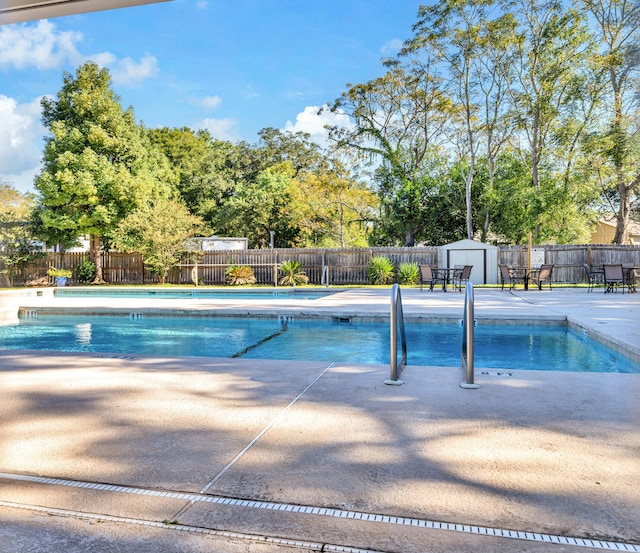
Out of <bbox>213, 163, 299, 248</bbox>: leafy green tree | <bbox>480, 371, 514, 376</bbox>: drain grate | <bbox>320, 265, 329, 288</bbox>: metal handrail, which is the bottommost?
<bbox>480, 371, 514, 376</bbox>: drain grate

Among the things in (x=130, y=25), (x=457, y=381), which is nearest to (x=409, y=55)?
(x=130, y=25)

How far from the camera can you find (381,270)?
17.6m

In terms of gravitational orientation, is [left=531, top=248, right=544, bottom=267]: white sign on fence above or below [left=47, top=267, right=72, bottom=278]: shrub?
above

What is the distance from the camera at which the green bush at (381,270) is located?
1759 cm

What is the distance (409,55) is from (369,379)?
67.8 ft

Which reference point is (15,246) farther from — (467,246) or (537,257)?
(537,257)

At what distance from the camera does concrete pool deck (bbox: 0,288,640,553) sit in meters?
1.62

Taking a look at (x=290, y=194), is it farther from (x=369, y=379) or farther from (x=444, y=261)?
(x=369, y=379)

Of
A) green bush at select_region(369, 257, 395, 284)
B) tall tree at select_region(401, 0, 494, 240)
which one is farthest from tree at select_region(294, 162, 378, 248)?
green bush at select_region(369, 257, 395, 284)

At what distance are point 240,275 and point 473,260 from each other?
841cm

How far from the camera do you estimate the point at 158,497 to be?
6.15 ft

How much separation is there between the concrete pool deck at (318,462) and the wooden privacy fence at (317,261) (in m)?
14.3

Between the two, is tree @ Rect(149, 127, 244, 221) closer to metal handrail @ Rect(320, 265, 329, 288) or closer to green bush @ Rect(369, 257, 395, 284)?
metal handrail @ Rect(320, 265, 329, 288)

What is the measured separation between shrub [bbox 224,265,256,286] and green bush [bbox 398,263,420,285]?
5.55 metres
